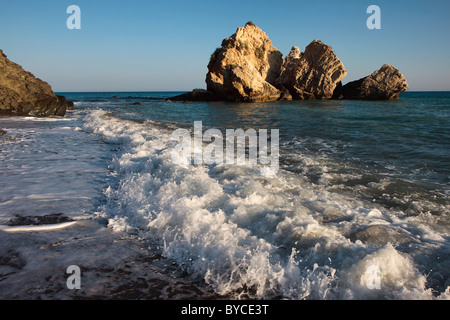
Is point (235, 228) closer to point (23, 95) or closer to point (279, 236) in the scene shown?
point (279, 236)

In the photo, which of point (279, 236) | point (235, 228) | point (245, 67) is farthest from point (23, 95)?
point (245, 67)

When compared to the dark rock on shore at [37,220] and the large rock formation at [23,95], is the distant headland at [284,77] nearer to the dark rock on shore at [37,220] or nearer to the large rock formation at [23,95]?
the large rock formation at [23,95]

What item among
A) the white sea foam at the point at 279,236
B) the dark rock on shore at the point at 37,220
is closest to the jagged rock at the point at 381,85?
the white sea foam at the point at 279,236

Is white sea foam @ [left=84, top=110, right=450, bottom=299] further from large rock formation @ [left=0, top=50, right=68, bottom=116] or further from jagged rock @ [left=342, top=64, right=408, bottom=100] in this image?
jagged rock @ [left=342, top=64, right=408, bottom=100]

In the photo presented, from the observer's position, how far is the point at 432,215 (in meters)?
3.70

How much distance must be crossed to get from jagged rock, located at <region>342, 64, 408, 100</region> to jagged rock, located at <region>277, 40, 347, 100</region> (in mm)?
3880

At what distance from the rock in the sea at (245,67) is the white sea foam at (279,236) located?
34.3 m

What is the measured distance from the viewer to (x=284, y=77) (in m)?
45.1

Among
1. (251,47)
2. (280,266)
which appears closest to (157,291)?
(280,266)

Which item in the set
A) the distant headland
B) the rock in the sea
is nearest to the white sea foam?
the rock in the sea

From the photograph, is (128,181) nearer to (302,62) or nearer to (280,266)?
(280,266)
